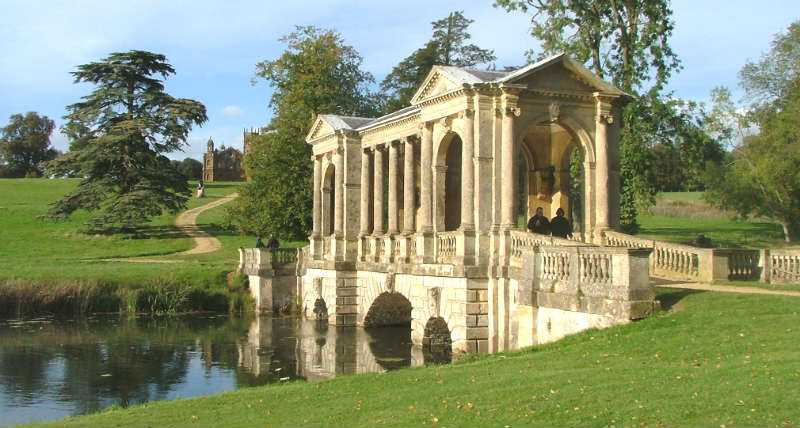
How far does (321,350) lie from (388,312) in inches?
235

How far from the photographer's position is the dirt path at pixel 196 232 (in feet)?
165

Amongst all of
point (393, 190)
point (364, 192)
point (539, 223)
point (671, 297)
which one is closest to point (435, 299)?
point (539, 223)

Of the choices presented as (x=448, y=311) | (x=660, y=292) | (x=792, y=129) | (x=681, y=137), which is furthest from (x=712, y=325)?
(x=792, y=129)

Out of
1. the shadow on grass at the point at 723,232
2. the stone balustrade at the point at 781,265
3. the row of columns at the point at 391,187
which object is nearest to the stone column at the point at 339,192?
the row of columns at the point at 391,187

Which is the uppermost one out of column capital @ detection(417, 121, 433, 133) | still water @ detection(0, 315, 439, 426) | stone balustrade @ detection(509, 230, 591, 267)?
column capital @ detection(417, 121, 433, 133)

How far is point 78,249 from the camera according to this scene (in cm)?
5100

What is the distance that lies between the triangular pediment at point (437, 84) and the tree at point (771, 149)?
23.3 meters

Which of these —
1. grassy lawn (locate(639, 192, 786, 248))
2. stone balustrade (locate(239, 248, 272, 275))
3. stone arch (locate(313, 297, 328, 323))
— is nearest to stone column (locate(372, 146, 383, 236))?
stone arch (locate(313, 297, 328, 323))

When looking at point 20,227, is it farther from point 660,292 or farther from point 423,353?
point 660,292

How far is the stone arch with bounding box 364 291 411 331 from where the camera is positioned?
32.8 metres

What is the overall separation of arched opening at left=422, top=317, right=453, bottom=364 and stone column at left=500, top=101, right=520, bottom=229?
447cm

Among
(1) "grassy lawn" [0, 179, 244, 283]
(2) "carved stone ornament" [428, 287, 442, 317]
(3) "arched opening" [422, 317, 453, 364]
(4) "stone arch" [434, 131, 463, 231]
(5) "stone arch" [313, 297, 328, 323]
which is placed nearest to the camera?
(2) "carved stone ornament" [428, 287, 442, 317]

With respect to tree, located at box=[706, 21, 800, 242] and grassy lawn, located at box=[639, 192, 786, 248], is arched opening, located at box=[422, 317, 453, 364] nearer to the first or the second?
grassy lawn, located at box=[639, 192, 786, 248]

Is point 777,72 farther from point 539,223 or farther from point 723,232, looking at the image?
point 539,223
